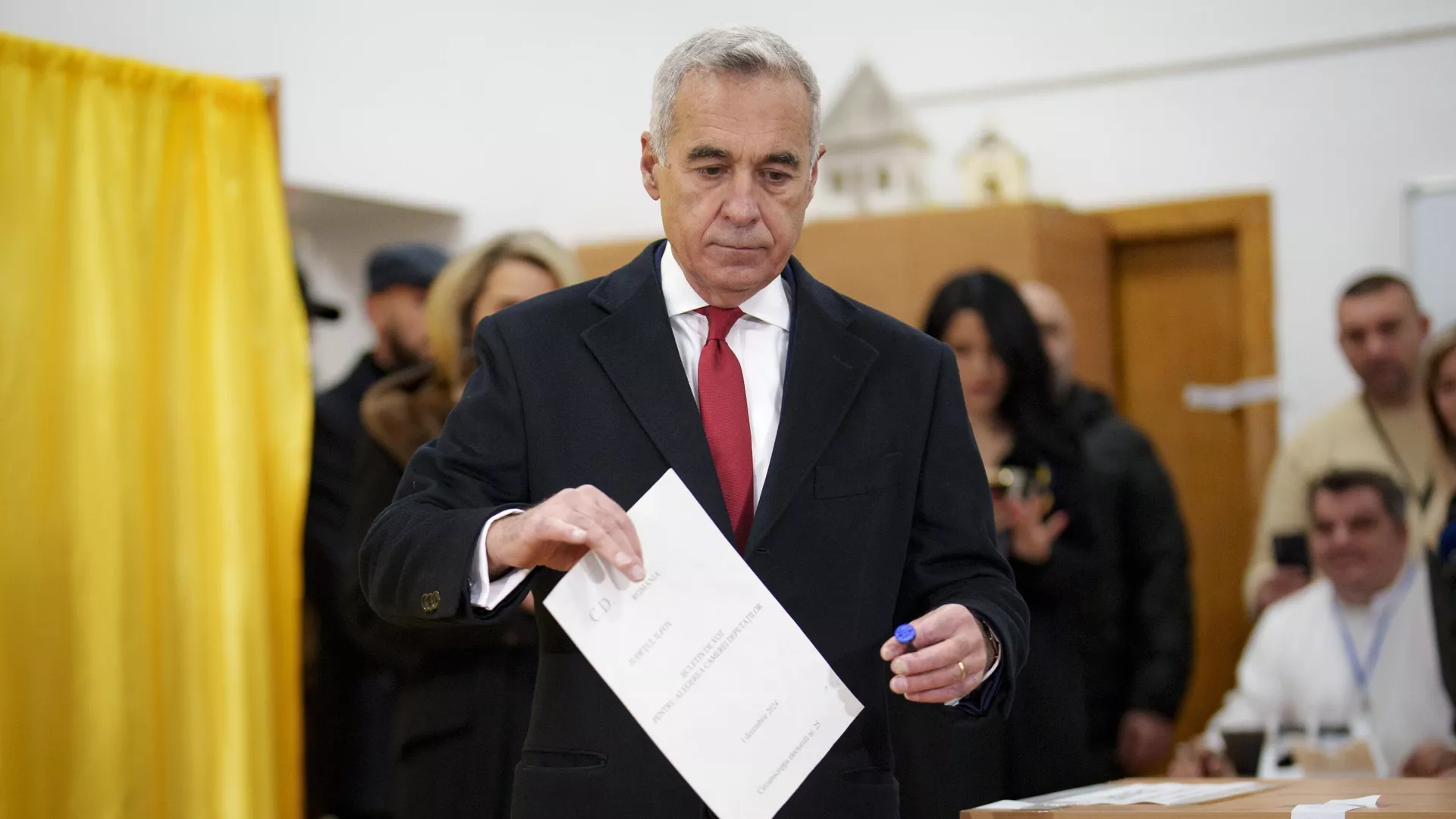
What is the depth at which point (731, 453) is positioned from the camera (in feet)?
4.46

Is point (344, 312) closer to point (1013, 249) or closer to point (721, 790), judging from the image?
point (1013, 249)

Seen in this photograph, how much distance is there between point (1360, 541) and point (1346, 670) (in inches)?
11.6

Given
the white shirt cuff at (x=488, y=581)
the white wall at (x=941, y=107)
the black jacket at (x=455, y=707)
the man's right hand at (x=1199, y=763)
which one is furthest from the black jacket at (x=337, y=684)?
the white shirt cuff at (x=488, y=581)

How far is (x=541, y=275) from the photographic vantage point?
250cm

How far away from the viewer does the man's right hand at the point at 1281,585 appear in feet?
12.2

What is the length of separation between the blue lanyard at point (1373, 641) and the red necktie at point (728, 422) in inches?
94.0

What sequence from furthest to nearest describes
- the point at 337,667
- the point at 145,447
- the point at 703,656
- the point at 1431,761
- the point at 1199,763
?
the point at 337,667 → the point at 1199,763 → the point at 1431,761 → the point at 145,447 → the point at 703,656

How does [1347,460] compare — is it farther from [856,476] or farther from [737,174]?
[737,174]

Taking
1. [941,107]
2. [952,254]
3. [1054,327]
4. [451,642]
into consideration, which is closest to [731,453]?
[451,642]

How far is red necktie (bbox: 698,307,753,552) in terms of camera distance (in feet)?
4.44

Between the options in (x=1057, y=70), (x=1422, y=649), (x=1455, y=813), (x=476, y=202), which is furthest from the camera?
(x=476, y=202)

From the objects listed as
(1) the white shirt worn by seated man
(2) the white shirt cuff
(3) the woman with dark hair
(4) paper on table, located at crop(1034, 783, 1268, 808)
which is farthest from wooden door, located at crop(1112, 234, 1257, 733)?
(2) the white shirt cuff

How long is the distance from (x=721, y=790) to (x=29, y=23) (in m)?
2.86

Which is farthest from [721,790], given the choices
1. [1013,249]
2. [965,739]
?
[1013,249]
